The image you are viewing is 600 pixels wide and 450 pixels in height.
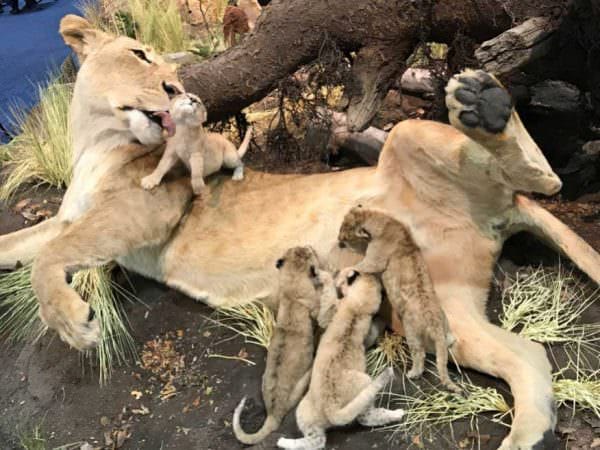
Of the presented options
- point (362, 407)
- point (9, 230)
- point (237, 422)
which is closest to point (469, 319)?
point (362, 407)

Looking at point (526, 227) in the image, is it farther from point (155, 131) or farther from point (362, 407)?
point (155, 131)

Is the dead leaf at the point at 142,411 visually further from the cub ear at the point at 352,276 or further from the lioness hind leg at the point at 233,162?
the lioness hind leg at the point at 233,162

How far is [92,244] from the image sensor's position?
3.63m

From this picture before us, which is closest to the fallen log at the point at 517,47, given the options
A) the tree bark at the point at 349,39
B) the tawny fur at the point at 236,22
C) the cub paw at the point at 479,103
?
the tree bark at the point at 349,39

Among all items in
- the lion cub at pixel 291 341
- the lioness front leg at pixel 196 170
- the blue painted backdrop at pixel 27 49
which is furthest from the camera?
the blue painted backdrop at pixel 27 49

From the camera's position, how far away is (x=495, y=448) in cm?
290

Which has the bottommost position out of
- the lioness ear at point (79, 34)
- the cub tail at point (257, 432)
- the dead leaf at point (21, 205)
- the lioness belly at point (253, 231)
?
the dead leaf at point (21, 205)

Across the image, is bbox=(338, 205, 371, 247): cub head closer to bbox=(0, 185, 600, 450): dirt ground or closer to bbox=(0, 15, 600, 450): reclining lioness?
bbox=(0, 15, 600, 450): reclining lioness

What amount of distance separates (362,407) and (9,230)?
141 inches

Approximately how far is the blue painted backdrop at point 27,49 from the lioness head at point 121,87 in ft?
5.89

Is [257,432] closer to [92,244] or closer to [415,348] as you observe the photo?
[415,348]

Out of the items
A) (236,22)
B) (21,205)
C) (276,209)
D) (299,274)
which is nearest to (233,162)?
(276,209)

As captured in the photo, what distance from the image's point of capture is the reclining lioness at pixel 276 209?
3207 mm

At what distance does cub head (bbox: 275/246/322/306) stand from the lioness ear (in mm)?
1910
